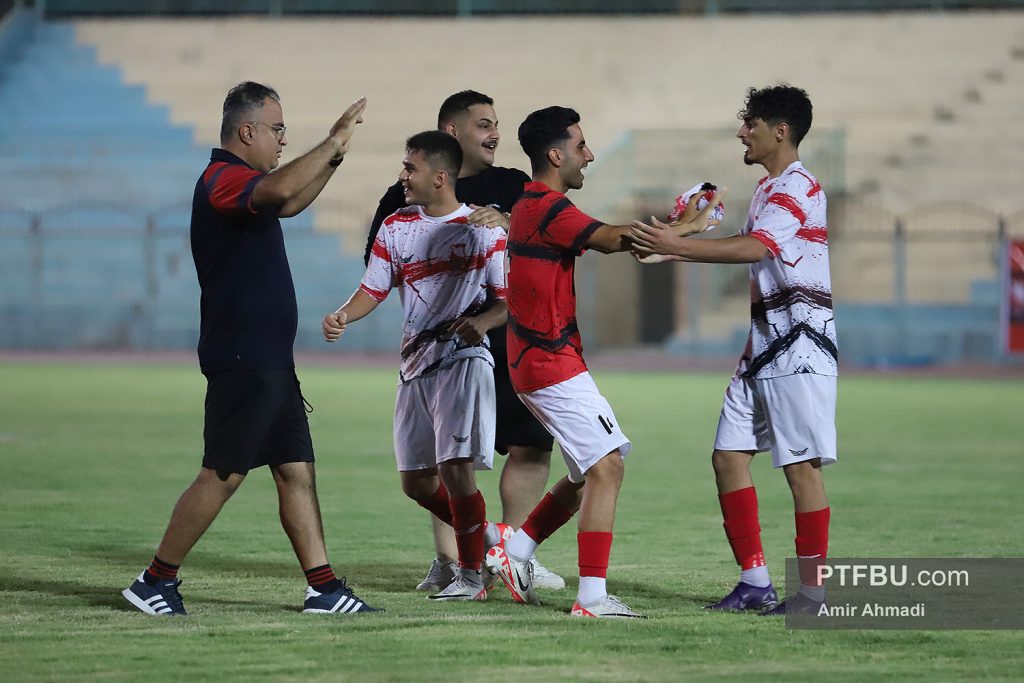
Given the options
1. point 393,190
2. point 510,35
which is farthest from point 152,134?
point 393,190

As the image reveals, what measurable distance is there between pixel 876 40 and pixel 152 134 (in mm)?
16195

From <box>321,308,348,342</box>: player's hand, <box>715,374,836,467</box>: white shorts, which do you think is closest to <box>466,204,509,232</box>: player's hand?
<box>321,308,348,342</box>: player's hand

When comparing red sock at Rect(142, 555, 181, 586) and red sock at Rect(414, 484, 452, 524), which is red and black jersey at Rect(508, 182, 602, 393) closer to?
red sock at Rect(414, 484, 452, 524)

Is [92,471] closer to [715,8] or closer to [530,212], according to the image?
[530,212]

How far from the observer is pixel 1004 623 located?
6121 mm

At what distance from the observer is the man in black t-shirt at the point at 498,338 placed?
7520mm

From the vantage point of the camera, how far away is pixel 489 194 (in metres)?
7.63

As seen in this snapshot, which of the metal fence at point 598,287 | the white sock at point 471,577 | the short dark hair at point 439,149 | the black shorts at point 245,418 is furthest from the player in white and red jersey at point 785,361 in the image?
the metal fence at point 598,287

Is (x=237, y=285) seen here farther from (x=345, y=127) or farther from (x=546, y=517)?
(x=546, y=517)

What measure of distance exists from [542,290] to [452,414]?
0.85m

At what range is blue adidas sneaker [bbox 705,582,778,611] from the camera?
6.50 meters

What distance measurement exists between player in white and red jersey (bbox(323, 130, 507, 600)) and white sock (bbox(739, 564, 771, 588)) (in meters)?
1.15

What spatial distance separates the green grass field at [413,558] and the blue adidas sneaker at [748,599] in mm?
163

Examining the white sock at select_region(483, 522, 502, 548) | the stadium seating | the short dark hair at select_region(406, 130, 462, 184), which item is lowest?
the white sock at select_region(483, 522, 502, 548)
